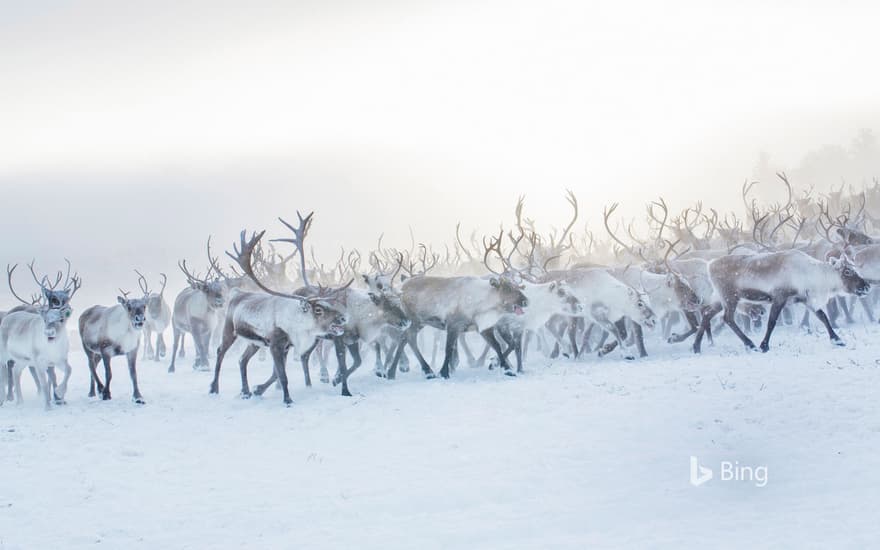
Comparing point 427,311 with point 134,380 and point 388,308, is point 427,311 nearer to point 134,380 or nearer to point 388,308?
point 388,308

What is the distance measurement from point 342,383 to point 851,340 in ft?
27.8

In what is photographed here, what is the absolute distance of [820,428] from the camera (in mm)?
7934

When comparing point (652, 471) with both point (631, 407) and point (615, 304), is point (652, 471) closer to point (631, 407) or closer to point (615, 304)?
point (631, 407)

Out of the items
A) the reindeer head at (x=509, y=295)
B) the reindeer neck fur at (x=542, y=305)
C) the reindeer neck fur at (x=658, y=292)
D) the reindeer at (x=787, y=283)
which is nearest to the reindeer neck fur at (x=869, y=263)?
the reindeer at (x=787, y=283)

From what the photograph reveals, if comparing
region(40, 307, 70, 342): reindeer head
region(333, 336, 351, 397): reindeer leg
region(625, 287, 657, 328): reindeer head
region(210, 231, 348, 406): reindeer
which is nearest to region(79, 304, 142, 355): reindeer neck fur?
region(40, 307, 70, 342): reindeer head

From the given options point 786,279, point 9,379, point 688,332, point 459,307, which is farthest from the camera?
point 688,332

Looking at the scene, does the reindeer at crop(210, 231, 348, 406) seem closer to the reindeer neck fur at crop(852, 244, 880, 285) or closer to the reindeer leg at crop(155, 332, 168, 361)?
the reindeer leg at crop(155, 332, 168, 361)

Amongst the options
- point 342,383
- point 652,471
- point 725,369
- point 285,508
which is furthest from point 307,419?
point 725,369

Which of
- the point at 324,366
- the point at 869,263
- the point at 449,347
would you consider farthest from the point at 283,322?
the point at 869,263

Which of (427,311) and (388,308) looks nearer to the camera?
(388,308)

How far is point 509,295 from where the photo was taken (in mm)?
12461

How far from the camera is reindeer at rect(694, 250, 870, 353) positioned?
12.1m

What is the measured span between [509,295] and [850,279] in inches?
224

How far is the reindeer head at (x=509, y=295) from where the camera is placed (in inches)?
488
